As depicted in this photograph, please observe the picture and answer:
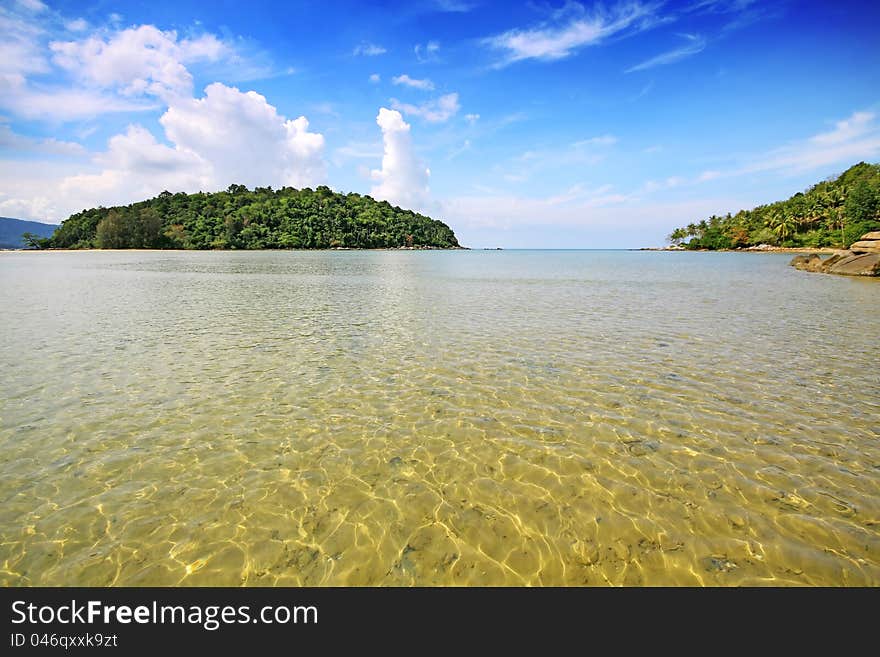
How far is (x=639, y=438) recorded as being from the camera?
8602 millimetres

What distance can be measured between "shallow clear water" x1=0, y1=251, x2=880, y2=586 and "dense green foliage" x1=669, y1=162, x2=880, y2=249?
478 ft

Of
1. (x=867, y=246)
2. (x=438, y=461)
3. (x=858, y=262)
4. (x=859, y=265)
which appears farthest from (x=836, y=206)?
(x=438, y=461)

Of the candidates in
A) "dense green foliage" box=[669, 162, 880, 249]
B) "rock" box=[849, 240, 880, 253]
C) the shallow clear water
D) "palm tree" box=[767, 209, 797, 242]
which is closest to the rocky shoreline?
"rock" box=[849, 240, 880, 253]

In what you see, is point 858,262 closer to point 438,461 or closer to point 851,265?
point 851,265

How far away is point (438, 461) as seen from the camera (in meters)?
7.77

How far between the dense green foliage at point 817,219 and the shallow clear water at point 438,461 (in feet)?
478

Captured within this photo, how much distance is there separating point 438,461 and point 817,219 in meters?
203

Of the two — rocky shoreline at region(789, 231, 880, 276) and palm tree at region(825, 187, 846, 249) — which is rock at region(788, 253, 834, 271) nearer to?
rocky shoreline at region(789, 231, 880, 276)

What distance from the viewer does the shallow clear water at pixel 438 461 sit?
211 inches

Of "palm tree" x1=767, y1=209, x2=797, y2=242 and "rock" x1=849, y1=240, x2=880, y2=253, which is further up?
"palm tree" x1=767, y1=209, x2=797, y2=242

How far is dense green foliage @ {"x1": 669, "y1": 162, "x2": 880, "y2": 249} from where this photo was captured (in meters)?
121

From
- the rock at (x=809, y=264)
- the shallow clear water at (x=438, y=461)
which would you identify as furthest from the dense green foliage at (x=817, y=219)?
the shallow clear water at (x=438, y=461)
